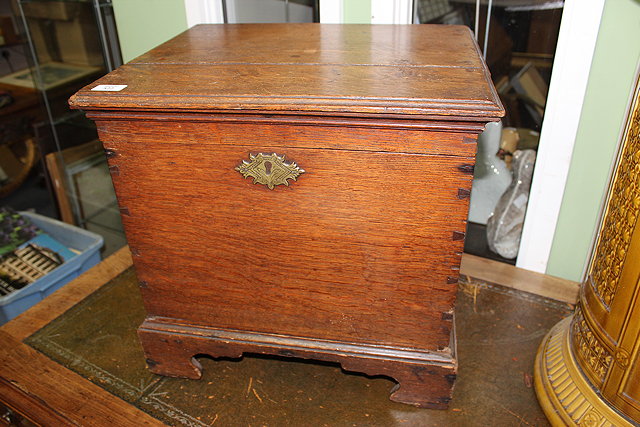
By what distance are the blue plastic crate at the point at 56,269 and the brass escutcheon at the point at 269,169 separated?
1.19 m

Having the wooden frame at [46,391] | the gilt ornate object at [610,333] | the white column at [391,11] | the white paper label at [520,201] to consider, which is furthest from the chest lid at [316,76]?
the wooden frame at [46,391]

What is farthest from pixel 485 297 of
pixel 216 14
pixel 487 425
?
pixel 216 14

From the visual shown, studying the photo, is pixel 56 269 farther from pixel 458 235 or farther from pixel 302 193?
pixel 458 235

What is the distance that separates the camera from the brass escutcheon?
102cm

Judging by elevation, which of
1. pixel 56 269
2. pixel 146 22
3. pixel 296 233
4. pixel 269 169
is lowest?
pixel 56 269

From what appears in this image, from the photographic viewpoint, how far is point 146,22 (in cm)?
190

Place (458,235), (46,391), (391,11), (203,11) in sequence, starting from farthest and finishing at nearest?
(203,11), (391,11), (46,391), (458,235)

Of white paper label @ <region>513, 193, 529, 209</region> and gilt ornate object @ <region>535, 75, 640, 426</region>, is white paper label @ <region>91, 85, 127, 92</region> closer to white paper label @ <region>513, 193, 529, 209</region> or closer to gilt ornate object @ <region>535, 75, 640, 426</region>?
gilt ornate object @ <region>535, 75, 640, 426</region>

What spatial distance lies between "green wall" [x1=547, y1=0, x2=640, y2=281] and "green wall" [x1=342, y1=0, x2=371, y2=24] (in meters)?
0.64

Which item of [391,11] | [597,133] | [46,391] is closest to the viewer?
[46,391]

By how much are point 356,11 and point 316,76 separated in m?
0.65

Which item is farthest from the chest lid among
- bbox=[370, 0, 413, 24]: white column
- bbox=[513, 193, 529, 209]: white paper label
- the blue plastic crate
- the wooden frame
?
the blue plastic crate

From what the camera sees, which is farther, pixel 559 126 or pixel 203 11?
pixel 203 11

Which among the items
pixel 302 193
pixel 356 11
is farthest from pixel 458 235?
pixel 356 11
